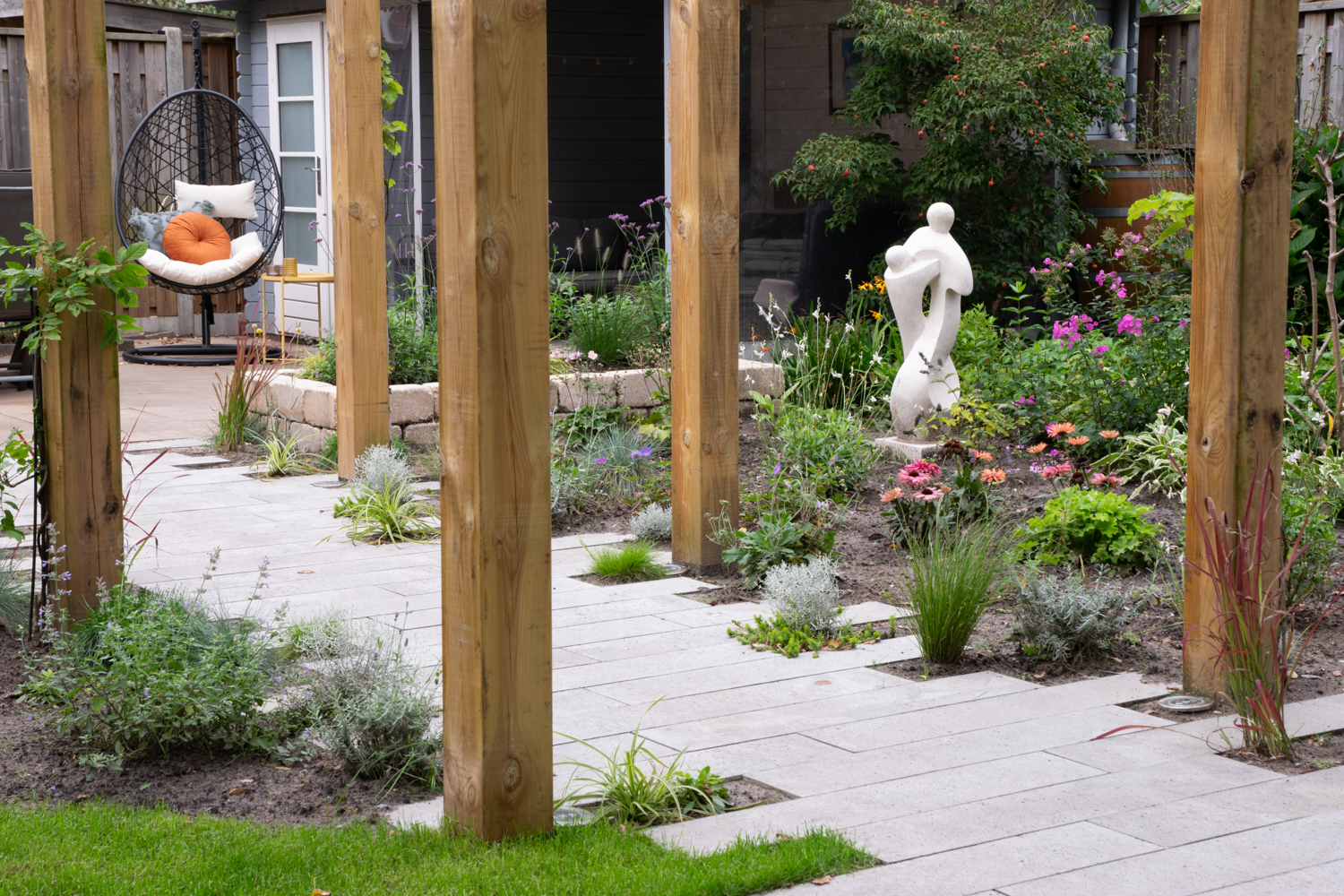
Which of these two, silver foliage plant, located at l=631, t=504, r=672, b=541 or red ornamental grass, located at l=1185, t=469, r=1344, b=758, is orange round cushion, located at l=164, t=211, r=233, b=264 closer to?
silver foliage plant, located at l=631, t=504, r=672, b=541

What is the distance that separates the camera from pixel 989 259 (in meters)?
8.90

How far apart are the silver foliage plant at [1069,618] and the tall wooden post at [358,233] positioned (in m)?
3.45

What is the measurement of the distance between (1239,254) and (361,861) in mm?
2365

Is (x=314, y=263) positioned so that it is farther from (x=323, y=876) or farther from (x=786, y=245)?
(x=323, y=876)

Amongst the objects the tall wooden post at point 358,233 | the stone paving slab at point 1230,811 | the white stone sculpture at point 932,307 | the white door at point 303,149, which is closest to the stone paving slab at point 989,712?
the stone paving slab at point 1230,811

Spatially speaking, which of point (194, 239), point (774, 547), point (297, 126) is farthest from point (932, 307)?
point (297, 126)

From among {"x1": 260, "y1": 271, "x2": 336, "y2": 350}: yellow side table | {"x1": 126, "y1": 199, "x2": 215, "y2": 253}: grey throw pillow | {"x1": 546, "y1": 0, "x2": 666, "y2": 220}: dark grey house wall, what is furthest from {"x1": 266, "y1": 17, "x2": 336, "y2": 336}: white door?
{"x1": 546, "y1": 0, "x2": 666, "y2": 220}: dark grey house wall

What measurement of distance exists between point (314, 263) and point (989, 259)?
530 cm

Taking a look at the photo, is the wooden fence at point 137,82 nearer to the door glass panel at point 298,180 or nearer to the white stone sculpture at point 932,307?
the door glass panel at point 298,180

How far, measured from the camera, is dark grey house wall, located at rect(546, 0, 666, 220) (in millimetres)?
12430

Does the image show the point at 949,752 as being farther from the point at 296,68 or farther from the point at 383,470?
the point at 296,68

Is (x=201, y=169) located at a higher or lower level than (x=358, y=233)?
higher

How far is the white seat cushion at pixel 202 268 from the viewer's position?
9266 mm

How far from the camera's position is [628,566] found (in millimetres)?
4781
